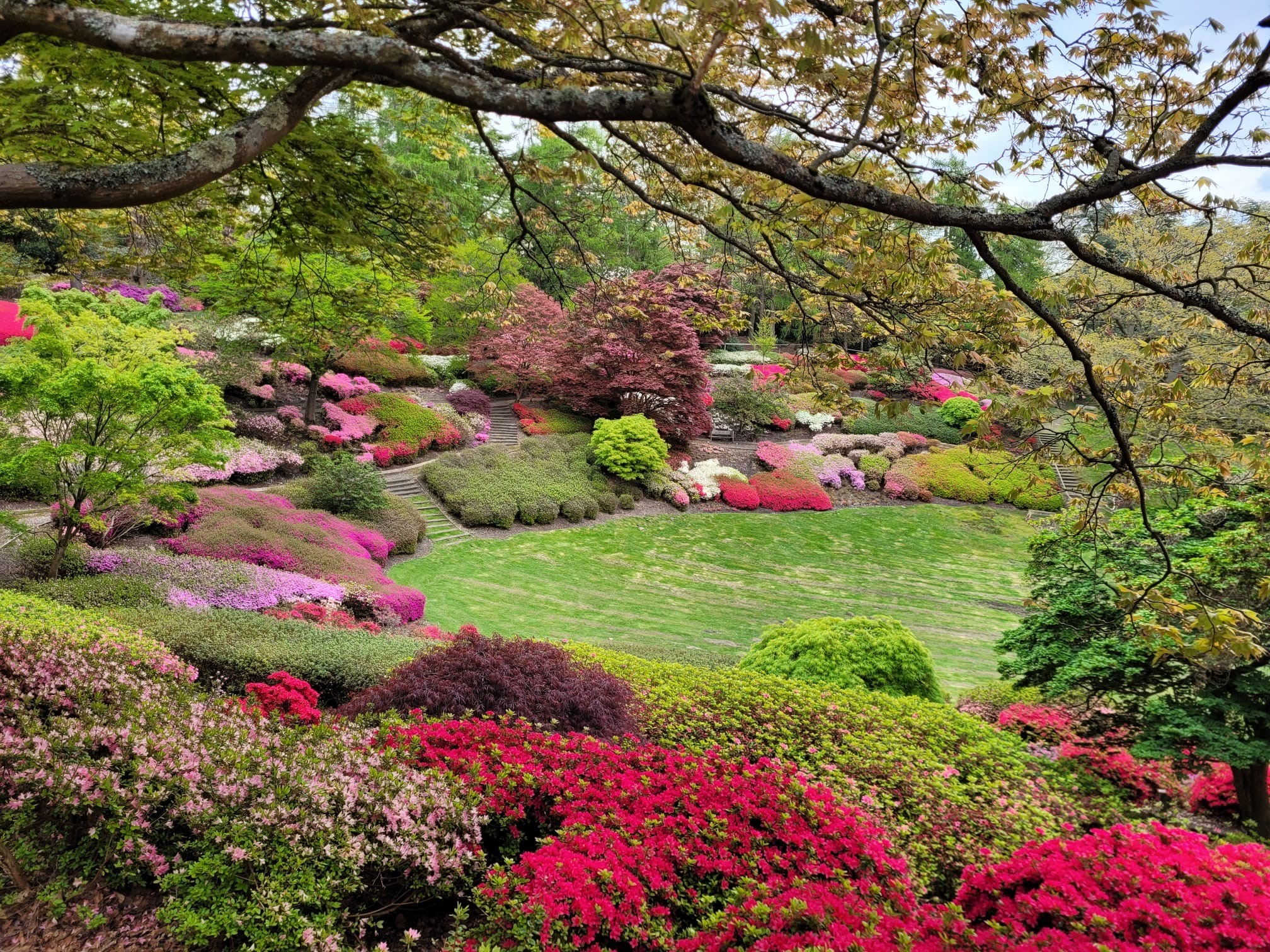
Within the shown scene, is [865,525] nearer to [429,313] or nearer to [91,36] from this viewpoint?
[429,313]

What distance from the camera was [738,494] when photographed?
1953cm

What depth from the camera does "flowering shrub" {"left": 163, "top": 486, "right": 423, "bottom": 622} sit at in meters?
9.44

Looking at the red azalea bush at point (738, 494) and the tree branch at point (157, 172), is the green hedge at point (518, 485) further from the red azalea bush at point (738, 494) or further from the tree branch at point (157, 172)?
the tree branch at point (157, 172)

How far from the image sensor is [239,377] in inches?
624

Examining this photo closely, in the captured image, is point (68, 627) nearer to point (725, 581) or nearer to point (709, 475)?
point (725, 581)

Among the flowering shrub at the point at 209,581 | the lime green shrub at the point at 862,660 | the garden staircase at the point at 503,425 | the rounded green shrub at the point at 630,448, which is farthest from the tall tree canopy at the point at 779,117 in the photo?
the garden staircase at the point at 503,425

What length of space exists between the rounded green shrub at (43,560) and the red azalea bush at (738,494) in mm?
15081

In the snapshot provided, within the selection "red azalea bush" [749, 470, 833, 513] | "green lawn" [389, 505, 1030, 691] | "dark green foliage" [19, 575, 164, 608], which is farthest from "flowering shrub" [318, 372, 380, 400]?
"red azalea bush" [749, 470, 833, 513]

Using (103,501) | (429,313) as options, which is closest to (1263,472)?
(103,501)

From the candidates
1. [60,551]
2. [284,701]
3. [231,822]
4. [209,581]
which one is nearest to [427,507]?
[209,581]

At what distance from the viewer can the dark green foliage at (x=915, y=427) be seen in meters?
26.8

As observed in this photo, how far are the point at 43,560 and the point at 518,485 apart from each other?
32.4 feet

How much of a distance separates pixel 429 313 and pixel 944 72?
72.6ft

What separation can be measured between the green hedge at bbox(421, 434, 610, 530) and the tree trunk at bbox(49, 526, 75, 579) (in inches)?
314
